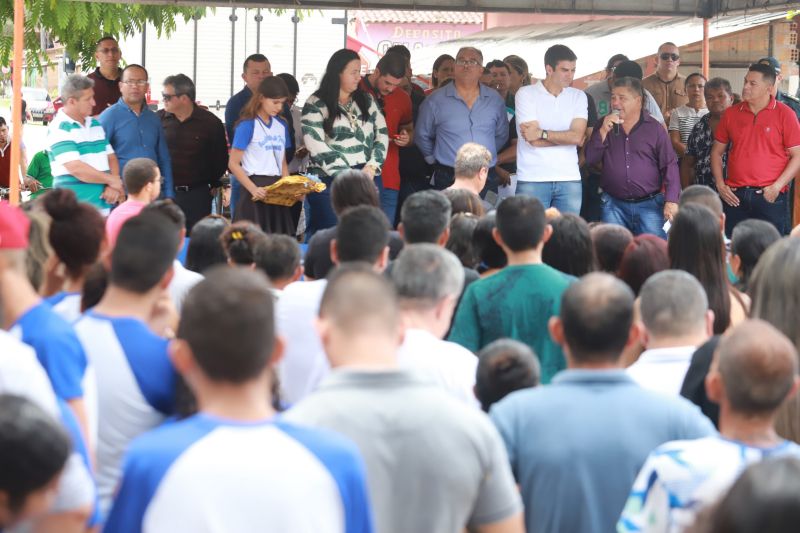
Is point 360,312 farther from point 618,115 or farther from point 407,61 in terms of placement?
point 407,61

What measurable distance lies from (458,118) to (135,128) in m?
2.61

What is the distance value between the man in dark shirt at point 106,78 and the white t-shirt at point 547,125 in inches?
141

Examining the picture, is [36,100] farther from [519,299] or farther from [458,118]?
[519,299]

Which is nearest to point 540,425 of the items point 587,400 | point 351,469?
point 587,400

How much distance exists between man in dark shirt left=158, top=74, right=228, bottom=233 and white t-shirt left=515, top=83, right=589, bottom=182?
253 centimetres

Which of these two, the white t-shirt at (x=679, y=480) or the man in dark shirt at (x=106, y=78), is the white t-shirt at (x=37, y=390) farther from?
the man in dark shirt at (x=106, y=78)

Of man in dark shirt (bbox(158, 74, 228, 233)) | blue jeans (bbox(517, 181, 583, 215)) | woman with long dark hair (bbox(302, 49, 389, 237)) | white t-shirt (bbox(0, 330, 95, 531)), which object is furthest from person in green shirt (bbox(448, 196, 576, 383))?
man in dark shirt (bbox(158, 74, 228, 233))

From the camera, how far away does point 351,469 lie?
2527 mm

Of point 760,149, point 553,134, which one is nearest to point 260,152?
point 553,134

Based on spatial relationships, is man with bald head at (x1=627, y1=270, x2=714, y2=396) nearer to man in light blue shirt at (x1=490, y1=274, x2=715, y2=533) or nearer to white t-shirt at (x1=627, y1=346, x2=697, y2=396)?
white t-shirt at (x1=627, y1=346, x2=697, y2=396)

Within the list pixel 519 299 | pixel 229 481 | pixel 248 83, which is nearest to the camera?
pixel 229 481

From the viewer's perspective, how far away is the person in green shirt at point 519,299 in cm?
493

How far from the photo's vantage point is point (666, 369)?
3.99 metres

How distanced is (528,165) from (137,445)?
783cm
